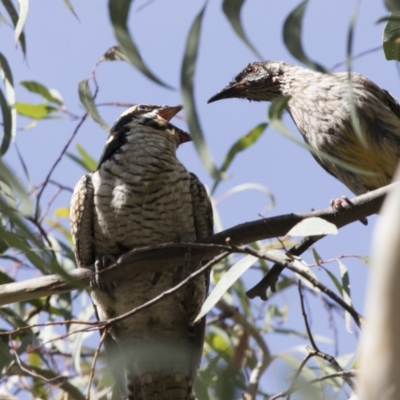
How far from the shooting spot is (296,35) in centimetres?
185

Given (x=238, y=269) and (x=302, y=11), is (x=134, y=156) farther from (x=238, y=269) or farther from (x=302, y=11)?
(x=302, y=11)

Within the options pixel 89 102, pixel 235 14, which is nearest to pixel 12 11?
pixel 89 102

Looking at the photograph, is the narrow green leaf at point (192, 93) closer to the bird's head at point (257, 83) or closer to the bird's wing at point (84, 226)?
the bird's wing at point (84, 226)

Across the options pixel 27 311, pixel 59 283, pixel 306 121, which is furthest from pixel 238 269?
pixel 27 311

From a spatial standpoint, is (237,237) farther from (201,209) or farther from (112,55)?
(112,55)

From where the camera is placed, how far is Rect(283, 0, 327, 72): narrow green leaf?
1.75m

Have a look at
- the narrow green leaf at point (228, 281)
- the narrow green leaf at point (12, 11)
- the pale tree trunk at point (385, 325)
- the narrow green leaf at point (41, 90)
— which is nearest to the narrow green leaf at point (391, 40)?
the narrow green leaf at point (228, 281)

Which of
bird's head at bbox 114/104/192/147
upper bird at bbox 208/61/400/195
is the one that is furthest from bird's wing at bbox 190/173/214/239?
upper bird at bbox 208/61/400/195

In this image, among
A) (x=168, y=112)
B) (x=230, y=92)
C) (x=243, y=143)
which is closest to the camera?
(x=243, y=143)

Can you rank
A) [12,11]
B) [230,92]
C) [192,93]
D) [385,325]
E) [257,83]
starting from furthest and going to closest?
1. [230,92]
2. [257,83]
3. [12,11]
4. [192,93]
5. [385,325]

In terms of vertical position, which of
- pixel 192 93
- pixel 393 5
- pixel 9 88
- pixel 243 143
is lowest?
pixel 192 93

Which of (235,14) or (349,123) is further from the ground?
(349,123)

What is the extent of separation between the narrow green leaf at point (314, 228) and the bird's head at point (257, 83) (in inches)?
97.4

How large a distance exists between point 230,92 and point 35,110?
4.13ft
